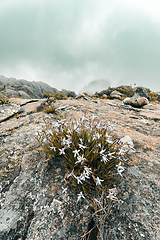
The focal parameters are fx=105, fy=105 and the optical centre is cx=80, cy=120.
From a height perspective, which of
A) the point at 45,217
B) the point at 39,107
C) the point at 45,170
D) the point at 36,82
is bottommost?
the point at 45,217

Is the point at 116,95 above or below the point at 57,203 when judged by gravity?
above

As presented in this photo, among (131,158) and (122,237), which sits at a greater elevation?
(131,158)

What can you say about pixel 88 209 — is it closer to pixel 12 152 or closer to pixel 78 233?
pixel 78 233

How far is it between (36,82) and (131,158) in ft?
196

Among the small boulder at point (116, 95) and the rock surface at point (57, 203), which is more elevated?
the small boulder at point (116, 95)

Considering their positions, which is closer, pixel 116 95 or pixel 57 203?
pixel 57 203

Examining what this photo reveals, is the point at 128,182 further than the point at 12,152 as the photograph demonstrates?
No

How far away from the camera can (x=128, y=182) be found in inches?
80.4

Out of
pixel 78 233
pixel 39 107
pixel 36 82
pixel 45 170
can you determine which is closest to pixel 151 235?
pixel 78 233

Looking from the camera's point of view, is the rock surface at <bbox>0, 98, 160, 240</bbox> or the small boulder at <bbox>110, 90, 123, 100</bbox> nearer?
the rock surface at <bbox>0, 98, 160, 240</bbox>

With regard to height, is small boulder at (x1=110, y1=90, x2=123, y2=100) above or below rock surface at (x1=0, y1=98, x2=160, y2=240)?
above

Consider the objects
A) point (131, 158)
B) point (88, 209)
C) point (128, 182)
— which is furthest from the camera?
point (131, 158)

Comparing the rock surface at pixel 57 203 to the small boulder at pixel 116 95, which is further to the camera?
the small boulder at pixel 116 95

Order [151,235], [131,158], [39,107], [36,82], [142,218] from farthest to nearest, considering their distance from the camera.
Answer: [36,82] < [39,107] < [131,158] < [142,218] < [151,235]
